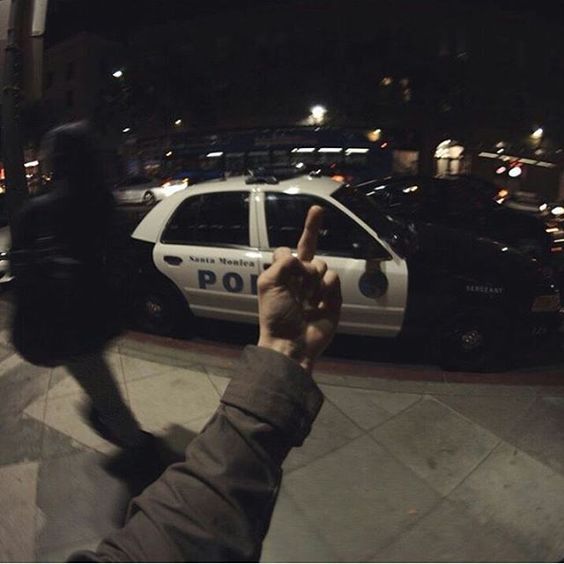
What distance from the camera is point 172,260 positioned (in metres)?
4.74

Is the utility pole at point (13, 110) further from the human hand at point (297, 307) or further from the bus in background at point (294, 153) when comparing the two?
the bus in background at point (294, 153)

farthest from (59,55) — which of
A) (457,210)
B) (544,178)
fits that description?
(457,210)

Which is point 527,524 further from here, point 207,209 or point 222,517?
point 207,209

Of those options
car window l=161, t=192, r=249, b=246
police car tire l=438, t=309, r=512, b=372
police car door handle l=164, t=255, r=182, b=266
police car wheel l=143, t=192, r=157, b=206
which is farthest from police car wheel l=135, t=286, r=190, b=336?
police car wheel l=143, t=192, r=157, b=206

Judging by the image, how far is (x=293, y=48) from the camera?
87.1ft

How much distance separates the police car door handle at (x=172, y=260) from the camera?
471 cm

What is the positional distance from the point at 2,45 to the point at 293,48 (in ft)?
81.6

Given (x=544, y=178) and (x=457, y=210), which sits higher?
(x=457, y=210)

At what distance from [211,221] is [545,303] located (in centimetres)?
306

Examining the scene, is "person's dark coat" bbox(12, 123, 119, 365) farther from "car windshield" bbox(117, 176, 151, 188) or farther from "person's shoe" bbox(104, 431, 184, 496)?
"car windshield" bbox(117, 176, 151, 188)

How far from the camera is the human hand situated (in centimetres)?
122

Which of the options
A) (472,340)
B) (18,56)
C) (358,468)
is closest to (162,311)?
(18,56)

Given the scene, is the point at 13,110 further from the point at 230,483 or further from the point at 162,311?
the point at 230,483

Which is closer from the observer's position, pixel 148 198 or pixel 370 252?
pixel 370 252
